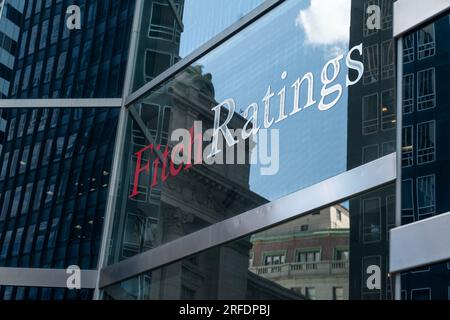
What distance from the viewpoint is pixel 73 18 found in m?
12.8

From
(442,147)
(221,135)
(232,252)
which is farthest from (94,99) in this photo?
(442,147)

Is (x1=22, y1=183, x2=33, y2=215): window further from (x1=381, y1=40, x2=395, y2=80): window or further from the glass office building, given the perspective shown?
(x1=381, y1=40, x2=395, y2=80): window

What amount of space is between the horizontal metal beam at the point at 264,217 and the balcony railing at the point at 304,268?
48cm

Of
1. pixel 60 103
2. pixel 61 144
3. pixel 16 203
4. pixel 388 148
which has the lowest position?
pixel 388 148

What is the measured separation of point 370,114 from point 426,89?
2.40 ft

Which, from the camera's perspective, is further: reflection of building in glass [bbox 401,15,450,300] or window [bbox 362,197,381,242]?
window [bbox 362,197,381,242]

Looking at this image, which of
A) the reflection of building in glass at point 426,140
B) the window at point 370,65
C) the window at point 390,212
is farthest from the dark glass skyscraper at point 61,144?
the reflection of building in glass at point 426,140

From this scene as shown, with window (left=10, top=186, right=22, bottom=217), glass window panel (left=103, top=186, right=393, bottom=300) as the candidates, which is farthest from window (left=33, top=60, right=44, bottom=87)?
glass window panel (left=103, top=186, right=393, bottom=300)

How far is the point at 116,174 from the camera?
37.4 ft

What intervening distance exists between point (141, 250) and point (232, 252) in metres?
1.90

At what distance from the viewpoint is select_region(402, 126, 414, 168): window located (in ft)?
22.5

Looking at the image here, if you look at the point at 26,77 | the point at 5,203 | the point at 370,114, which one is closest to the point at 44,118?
the point at 26,77

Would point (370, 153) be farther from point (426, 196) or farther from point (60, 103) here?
point (60, 103)

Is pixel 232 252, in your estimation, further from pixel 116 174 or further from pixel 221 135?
pixel 116 174
